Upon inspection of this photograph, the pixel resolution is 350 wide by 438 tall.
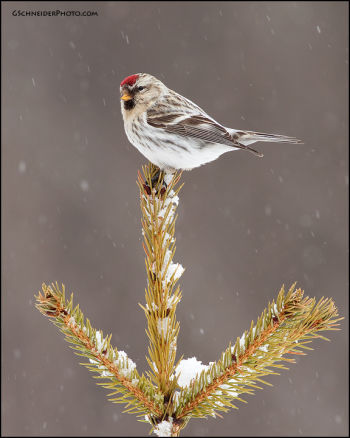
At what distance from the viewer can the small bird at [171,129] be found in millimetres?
1963

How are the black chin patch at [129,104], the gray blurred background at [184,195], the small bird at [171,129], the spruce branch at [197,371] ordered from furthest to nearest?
the gray blurred background at [184,195] → the black chin patch at [129,104] → the small bird at [171,129] → the spruce branch at [197,371]

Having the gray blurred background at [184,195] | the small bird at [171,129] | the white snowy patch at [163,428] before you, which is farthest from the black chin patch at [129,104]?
the gray blurred background at [184,195]

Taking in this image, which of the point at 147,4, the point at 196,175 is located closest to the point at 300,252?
the point at 196,175

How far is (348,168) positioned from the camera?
15.2 ft

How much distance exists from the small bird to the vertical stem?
0.49 meters

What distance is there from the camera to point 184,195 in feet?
14.1

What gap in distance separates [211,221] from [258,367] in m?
3.24

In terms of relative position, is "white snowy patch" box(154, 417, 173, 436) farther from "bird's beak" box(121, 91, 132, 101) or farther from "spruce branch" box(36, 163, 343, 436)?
"bird's beak" box(121, 91, 132, 101)

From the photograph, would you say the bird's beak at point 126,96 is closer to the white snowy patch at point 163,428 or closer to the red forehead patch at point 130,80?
the red forehead patch at point 130,80

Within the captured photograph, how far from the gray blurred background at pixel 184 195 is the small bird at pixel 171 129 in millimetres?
2202


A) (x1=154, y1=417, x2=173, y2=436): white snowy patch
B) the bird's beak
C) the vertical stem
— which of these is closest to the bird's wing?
the bird's beak

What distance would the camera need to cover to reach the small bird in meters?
1.96

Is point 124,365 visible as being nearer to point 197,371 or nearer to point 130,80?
point 197,371

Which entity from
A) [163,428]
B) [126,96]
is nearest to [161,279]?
[163,428]
